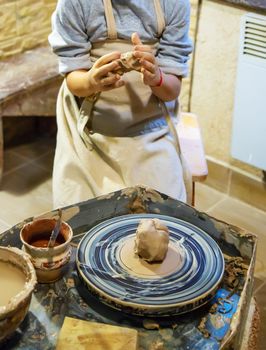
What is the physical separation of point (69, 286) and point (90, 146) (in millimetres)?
584

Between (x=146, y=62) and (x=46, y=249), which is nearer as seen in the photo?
(x=46, y=249)

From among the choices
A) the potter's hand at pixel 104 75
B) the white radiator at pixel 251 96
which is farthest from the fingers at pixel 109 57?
the white radiator at pixel 251 96

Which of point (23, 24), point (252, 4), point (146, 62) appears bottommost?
point (23, 24)

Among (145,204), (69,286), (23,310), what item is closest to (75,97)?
(145,204)

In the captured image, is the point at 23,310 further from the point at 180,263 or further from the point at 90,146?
the point at 90,146

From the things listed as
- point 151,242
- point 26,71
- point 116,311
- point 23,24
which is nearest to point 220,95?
point 26,71

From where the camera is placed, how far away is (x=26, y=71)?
8.02ft

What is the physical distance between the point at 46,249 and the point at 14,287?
3.9 inches

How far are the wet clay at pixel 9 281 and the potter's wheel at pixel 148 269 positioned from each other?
13 cm

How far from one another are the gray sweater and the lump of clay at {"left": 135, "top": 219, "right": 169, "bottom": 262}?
0.61 m

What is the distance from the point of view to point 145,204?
140cm

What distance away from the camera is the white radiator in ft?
6.89

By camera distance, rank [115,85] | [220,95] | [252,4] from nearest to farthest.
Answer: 1. [115,85]
2. [252,4]
3. [220,95]

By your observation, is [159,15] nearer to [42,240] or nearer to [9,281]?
[42,240]
